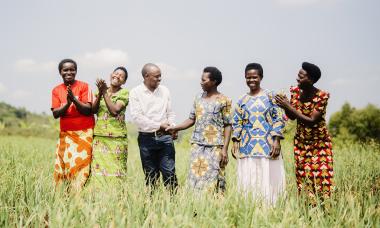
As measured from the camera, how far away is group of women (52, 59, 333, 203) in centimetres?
396

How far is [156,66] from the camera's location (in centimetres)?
439

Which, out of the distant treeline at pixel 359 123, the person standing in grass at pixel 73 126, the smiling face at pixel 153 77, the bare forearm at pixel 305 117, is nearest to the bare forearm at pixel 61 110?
the person standing in grass at pixel 73 126

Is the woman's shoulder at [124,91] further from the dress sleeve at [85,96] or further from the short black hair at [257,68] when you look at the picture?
the short black hair at [257,68]

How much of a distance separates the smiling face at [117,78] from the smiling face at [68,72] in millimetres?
499

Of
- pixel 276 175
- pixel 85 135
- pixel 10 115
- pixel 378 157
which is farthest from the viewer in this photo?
pixel 10 115

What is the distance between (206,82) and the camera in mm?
4195

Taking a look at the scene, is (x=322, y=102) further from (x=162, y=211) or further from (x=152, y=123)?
(x=162, y=211)

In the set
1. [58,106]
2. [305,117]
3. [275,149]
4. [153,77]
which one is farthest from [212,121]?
[58,106]

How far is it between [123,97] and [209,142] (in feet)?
3.96

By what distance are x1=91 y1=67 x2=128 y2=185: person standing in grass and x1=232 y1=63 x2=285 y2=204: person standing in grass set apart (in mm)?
1486

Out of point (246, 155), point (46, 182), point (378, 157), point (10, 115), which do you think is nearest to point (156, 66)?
point (246, 155)

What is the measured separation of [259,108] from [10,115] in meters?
48.2

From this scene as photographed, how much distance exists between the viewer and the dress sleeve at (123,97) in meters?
4.20

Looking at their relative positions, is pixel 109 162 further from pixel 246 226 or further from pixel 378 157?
pixel 378 157
